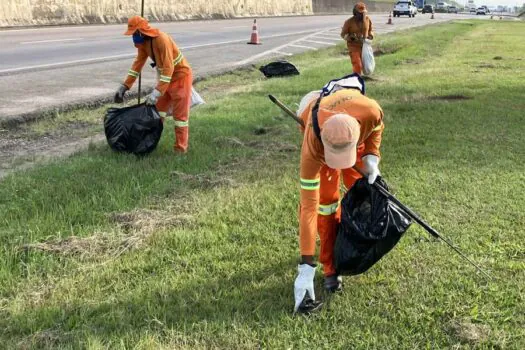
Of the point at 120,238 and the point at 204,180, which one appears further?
the point at 204,180

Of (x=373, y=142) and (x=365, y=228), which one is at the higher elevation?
(x=373, y=142)

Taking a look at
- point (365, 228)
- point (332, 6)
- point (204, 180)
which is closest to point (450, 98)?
point (204, 180)

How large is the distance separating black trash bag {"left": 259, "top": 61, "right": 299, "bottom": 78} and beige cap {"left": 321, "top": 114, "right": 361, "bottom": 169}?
9456mm

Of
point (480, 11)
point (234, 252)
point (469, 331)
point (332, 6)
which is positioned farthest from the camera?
point (480, 11)

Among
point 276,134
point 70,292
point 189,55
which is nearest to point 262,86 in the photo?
point 276,134

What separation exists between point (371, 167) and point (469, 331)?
101 centimetres

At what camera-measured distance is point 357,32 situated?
10328mm

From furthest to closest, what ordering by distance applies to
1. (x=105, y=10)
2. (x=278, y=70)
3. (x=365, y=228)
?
(x=105, y=10)
(x=278, y=70)
(x=365, y=228)

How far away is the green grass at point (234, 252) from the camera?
9.35 ft

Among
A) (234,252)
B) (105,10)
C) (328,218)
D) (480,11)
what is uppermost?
(480,11)

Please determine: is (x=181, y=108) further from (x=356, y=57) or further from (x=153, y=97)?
(x=356, y=57)

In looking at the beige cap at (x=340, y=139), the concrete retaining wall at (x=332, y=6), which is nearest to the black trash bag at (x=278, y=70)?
the beige cap at (x=340, y=139)

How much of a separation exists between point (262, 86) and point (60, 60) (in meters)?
4.92

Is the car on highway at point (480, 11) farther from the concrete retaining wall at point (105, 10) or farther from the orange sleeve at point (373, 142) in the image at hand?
the orange sleeve at point (373, 142)
